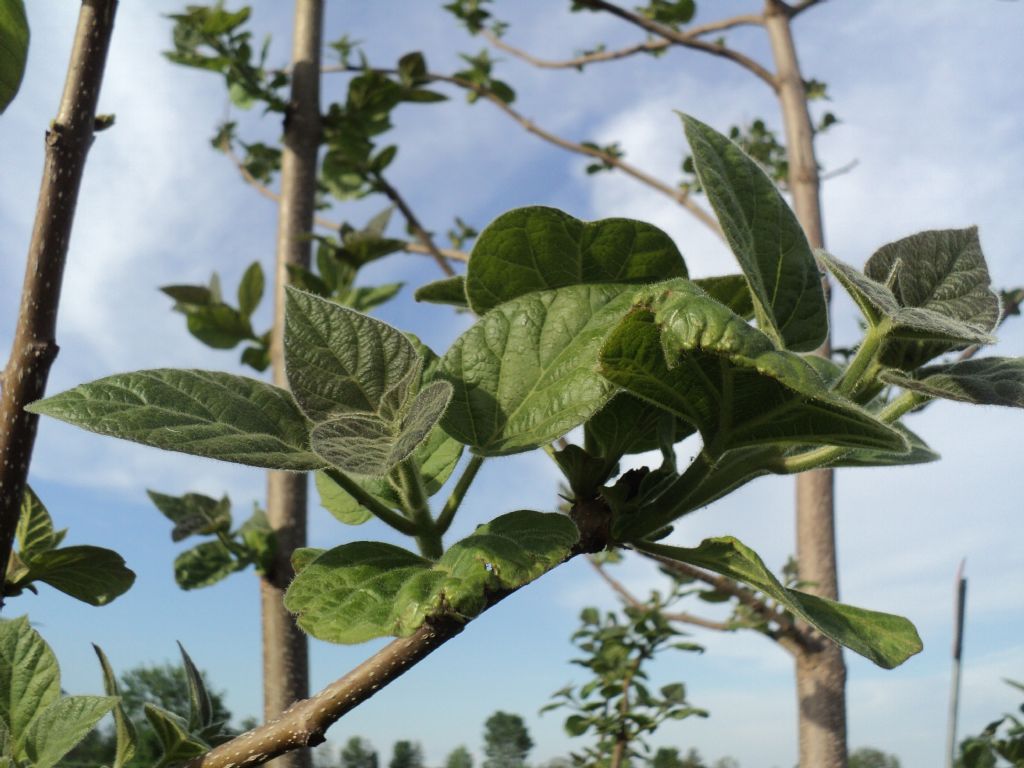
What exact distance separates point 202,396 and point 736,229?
0.19m

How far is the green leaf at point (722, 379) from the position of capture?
263mm

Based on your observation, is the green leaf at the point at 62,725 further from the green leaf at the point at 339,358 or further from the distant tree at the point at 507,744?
the distant tree at the point at 507,744

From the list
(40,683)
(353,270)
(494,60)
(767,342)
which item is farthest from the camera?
(494,60)

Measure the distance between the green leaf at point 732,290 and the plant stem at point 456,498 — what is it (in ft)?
0.39

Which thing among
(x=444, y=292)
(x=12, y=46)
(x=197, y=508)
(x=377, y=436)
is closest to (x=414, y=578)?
(x=377, y=436)

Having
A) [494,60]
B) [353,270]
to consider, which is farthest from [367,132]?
[494,60]

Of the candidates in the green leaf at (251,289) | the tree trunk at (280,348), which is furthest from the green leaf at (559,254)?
the green leaf at (251,289)

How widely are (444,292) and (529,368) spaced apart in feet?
0.31

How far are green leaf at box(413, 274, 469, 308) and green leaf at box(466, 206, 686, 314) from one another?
4cm

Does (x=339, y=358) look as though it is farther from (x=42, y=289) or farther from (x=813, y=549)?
(x=813, y=549)

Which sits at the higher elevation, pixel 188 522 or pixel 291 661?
pixel 188 522

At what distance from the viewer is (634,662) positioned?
1.47 m

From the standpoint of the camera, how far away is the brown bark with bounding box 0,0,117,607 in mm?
480

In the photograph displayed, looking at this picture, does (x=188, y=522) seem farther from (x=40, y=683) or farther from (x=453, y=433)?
(x=453, y=433)
